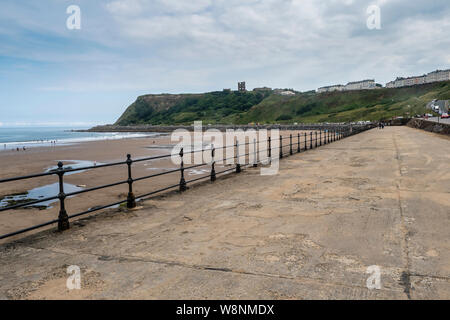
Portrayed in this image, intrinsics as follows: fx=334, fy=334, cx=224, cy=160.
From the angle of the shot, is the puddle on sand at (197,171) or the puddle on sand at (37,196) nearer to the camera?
the puddle on sand at (37,196)

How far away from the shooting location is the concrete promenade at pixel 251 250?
3637 mm

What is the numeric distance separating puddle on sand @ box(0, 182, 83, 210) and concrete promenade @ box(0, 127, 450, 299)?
19.4ft

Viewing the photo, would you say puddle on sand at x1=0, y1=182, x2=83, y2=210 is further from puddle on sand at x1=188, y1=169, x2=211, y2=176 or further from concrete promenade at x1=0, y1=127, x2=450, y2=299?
concrete promenade at x1=0, y1=127, x2=450, y2=299

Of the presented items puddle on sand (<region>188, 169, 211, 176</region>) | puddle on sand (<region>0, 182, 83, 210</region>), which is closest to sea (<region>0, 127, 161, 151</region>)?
puddle on sand (<region>0, 182, 83, 210</region>)

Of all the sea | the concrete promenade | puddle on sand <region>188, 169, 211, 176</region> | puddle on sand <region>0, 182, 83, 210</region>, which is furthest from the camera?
the sea

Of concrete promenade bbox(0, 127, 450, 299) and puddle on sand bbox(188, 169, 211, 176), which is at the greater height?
concrete promenade bbox(0, 127, 450, 299)

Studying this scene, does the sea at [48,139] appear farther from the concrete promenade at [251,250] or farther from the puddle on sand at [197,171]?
the concrete promenade at [251,250]

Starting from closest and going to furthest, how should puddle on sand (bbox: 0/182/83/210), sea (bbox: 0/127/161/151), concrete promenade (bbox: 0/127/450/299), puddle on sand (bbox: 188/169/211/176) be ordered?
concrete promenade (bbox: 0/127/450/299) < puddle on sand (bbox: 0/182/83/210) < puddle on sand (bbox: 188/169/211/176) < sea (bbox: 0/127/161/151)

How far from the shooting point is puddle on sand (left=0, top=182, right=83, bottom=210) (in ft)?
38.3

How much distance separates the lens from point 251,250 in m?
4.75

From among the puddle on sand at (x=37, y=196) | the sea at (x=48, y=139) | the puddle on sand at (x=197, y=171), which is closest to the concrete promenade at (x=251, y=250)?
the puddle on sand at (x=37, y=196)

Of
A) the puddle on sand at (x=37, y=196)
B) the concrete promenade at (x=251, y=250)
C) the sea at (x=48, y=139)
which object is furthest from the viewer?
the sea at (x=48, y=139)

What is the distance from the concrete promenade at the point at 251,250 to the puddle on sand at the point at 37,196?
593cm
